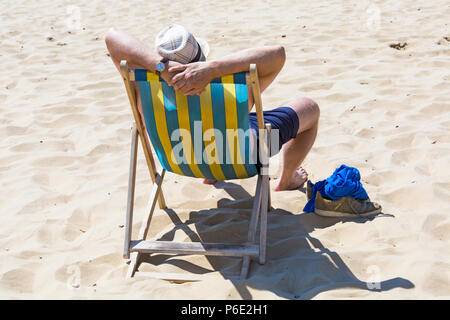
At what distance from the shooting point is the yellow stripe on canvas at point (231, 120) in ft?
7.92

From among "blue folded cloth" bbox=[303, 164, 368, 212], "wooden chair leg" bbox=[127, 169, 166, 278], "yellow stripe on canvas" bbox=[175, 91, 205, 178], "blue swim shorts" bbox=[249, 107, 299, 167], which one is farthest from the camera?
"blue folded cloth" bbox=[303, 164, 368, 212]

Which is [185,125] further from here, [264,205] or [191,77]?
[264,205]

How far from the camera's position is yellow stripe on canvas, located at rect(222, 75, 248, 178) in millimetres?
2414

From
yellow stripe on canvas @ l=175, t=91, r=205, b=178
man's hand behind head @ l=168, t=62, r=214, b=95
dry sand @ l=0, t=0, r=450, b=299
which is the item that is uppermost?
man's hand behind head @ l=168, t=62, r=214, b=95

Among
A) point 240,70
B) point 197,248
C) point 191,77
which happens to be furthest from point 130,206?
point 240,70

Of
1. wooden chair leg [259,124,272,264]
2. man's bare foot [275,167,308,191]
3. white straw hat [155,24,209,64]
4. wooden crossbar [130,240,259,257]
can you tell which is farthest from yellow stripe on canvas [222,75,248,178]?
man's bare foot [275,167,308,191]

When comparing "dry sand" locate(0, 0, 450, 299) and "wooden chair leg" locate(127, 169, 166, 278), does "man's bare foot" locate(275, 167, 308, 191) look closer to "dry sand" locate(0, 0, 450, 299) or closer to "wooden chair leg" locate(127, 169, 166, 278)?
"dry sand" locate(0, 0, 450, 299)

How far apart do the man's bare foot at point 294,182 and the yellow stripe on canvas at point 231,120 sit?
75 centimetres

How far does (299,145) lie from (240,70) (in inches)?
35.7

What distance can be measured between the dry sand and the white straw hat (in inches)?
36.9

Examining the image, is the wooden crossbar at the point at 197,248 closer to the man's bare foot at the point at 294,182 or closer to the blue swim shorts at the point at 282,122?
the blue swim shorts at the point at 282,122

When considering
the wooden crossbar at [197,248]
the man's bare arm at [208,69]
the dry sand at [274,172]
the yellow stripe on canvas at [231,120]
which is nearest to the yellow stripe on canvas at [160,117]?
the man's bare arm at [208,69]

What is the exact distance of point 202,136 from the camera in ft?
8.31
